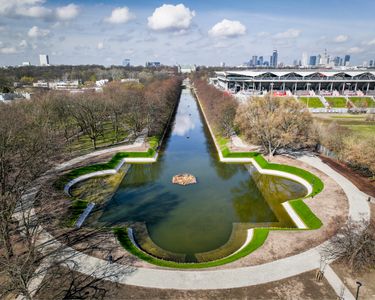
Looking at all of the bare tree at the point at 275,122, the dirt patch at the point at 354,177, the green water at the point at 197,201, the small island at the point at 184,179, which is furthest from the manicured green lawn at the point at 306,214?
the bare tree at the point at 275,122

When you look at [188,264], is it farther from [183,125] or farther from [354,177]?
[183,125]

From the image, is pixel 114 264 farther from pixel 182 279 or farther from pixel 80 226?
pixel 80 226

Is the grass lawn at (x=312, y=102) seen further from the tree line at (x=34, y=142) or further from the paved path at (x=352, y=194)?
the tree line at (x=34, y=142)

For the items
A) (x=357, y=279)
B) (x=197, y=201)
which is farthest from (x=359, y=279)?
(x=197, y=201)

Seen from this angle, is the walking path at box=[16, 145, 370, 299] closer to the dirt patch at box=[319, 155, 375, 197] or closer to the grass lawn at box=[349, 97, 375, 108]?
the dirt patch at box=[319, 155, 375, 197]

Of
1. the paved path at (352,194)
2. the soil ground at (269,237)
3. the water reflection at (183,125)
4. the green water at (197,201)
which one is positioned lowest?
the green water at (197,201)
